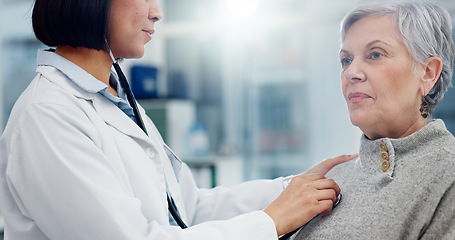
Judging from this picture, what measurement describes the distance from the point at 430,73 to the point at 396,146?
0.21 metres

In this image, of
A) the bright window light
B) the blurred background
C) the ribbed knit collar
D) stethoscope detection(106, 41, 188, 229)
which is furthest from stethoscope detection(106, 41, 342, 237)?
the bright window light

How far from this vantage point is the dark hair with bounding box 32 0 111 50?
1071 mm

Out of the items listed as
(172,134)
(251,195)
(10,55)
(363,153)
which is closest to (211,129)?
(172,134)

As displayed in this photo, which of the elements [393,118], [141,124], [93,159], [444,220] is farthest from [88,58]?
[444,220]

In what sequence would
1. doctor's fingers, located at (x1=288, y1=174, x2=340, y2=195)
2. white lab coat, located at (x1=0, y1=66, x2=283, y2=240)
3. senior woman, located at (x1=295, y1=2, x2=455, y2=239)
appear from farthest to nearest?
doctor's fingers, located at (x1=288, y1=174, x2=340, y2=195), senior woman, located at (x1=295, y1=2, x2=455, y2=239), white lab coat, located at (x1=0, y1=66, x2=283, y2=240)

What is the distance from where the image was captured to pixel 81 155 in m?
0.95

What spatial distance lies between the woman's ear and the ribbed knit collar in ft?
0.29

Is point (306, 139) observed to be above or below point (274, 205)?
below

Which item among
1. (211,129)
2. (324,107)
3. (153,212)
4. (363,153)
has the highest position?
(363,153)

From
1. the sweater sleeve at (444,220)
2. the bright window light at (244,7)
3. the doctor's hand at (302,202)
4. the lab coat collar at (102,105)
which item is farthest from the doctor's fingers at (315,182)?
the bright window light at (244,7)

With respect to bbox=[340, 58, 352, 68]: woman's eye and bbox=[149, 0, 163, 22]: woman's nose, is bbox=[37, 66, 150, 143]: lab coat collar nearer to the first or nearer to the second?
bbox=[149, 0, 163, 22]: woman's nose

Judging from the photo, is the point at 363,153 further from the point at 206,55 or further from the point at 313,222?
the point at 206,55

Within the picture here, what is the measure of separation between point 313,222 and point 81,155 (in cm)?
61

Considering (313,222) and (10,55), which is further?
(10,55)
